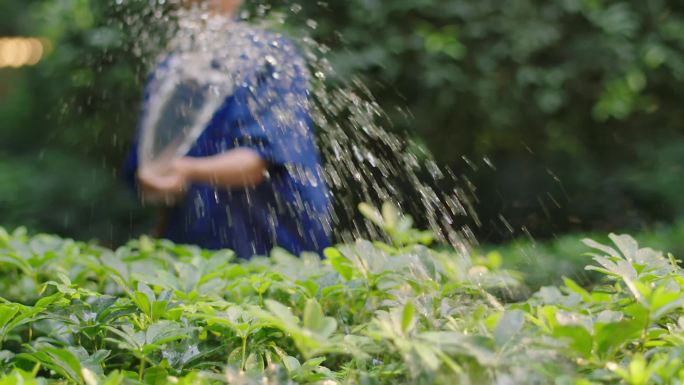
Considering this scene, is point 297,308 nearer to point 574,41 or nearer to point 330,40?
point 330,40

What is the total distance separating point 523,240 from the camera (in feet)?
18.5

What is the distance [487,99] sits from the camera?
5871mm

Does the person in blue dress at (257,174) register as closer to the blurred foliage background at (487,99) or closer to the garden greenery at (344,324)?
the garden greenery at (344,324)

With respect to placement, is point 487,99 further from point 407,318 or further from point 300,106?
point 407,318

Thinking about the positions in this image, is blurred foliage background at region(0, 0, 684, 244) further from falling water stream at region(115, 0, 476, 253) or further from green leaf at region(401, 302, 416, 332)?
green leaf at region(401, 302, 416, 332)

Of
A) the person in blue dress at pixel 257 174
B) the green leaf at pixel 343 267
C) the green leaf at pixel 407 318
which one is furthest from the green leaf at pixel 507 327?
the person in blue dress at pixel 257 174

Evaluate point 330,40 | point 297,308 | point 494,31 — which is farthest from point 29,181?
point 297,308

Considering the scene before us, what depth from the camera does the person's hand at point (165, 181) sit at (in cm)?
313

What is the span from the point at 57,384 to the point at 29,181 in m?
5.54

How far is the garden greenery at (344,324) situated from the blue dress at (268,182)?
3.13 ft

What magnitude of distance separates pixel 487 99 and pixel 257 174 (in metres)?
3.17

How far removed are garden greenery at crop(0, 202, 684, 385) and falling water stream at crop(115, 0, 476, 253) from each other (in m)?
1.18

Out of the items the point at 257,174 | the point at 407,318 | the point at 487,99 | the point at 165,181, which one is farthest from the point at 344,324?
the point at 487,99

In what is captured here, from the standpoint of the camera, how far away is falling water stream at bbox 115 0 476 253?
123 inches
